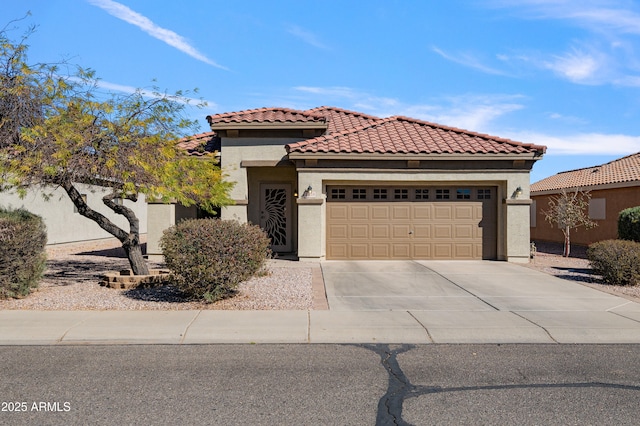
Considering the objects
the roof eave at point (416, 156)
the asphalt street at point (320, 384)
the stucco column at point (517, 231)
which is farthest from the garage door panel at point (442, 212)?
the asphalt street at point (320, 384)

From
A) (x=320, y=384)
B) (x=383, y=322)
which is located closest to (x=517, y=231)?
(x=383, y=322)

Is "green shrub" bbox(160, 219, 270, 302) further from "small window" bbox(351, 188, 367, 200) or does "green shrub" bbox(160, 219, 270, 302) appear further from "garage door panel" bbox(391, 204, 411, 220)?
"garage door panel" bbox(391, 204, 411, 220)

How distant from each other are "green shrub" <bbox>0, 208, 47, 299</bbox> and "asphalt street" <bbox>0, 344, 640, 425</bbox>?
3.49 metres

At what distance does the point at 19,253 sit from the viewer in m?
10.1

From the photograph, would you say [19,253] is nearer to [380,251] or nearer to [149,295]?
[149,295]

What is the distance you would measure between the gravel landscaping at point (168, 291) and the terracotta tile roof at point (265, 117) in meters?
4.76

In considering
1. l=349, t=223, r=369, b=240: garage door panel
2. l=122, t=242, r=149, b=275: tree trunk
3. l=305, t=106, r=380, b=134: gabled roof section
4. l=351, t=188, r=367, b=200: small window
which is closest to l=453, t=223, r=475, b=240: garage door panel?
l=349, t=223, r=369, b=240: garage door panel

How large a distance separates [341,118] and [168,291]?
1297 cm

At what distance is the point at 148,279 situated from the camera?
11.4m

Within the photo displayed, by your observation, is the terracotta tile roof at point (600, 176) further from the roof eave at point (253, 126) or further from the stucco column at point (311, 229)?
the roof eave at point (253, 126)

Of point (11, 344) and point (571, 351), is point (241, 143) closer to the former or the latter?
point (11, 344)

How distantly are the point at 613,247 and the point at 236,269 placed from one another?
8.98 m

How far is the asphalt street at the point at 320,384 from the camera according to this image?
15.4 feet

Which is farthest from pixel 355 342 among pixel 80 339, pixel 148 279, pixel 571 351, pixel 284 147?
pixel 284 147
